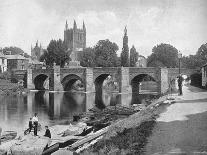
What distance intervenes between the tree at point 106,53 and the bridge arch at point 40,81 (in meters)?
19.4

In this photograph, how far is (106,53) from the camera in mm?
102062

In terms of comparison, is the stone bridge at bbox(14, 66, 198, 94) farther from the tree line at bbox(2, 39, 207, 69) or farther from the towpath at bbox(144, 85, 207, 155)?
the towpath at bbox(144, 85, 207, 155)

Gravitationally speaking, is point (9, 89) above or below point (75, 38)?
below

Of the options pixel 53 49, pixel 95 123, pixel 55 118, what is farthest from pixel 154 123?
pixel 53 49

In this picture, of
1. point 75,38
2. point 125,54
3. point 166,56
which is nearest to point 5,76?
point 125,54

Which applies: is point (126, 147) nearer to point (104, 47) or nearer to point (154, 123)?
point (154, 123)

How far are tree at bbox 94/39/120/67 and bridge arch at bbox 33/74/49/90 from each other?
19.4m

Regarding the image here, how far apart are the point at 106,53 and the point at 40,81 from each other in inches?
984

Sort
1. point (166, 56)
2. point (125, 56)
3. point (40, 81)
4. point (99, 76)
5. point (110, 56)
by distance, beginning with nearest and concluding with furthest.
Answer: point (99, 76)
point (40, 81)
point (125, 56)
point (110, 56)
point (166, 56)

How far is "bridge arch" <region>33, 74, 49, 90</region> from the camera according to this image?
276 ft

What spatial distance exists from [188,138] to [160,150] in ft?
6.75

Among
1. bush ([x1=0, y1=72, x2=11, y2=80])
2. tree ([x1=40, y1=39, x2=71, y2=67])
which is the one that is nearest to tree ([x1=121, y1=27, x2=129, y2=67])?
tree ([x1=40, y1=39, x2=71, y2=67])

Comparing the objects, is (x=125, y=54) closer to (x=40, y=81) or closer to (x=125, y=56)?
(x=125, y=56)

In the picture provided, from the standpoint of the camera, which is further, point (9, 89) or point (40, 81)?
point (40, 81)
